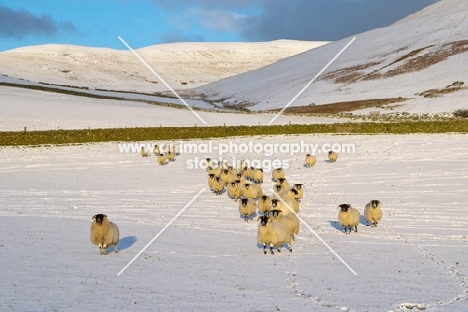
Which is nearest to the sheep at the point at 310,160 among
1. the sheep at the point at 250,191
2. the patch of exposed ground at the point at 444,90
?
the sheep at the point at 250,191

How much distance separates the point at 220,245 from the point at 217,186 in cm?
934

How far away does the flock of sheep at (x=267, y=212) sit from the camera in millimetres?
15680

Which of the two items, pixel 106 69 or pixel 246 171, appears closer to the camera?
pixel 246 171

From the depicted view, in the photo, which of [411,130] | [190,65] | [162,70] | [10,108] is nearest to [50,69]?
[162,70]

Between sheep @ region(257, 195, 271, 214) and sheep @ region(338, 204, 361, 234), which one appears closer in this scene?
sheep @ region(338, 204, 361, 234)

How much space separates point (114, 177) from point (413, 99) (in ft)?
182

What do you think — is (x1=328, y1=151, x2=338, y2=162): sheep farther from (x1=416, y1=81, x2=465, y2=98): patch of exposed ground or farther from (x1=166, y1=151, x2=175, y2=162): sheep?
(x1=416, y1=81, x2=465, y2=98): patch of exposed ground

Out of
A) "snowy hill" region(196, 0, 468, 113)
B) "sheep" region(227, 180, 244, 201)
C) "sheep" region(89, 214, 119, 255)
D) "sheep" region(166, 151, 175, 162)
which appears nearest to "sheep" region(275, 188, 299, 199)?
"sheep" region(227, 180, 244, 201)

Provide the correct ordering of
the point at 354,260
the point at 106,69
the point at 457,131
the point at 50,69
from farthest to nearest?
the point at 106,69
the point at 50,69
the point at 457,131
the point at 354,260

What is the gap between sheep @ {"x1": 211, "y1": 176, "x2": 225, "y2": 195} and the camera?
26.1m

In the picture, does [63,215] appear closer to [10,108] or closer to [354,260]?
[354,260]

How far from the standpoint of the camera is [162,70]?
18325cm

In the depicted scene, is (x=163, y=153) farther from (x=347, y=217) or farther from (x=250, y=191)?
(x=347, y=217)

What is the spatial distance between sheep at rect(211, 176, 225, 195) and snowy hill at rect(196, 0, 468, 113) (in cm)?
4566
